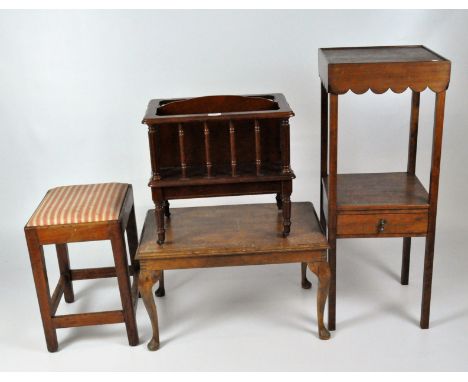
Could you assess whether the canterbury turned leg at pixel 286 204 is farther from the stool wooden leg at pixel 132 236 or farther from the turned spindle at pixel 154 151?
the stool wooden leg at pixel 132 236

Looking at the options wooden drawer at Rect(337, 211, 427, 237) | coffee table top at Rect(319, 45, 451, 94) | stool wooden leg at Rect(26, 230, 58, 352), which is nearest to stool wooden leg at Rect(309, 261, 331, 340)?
wooden drawer at Rect(337, 211, 427, 237)

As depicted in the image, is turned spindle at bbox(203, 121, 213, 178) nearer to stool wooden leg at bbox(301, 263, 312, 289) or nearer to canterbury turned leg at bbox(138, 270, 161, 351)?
canterbury turned leg at bbox(138, 270, 161, 351)

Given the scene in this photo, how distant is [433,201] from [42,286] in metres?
1.84

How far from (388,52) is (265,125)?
2.25ft

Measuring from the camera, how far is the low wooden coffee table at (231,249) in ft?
10.7

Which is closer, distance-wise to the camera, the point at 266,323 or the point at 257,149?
the point at 257,149

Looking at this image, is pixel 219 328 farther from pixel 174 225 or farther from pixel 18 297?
pixel 18 297

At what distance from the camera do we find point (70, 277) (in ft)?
12.5

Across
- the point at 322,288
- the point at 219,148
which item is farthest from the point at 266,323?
the point at 219,148

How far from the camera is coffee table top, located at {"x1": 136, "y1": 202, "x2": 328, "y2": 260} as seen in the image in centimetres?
326

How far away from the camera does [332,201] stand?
327 centimetres

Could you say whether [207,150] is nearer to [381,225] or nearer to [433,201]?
[381,225]

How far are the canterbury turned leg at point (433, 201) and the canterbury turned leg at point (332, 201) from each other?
0.43m

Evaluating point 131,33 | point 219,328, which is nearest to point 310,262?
point 219,328
